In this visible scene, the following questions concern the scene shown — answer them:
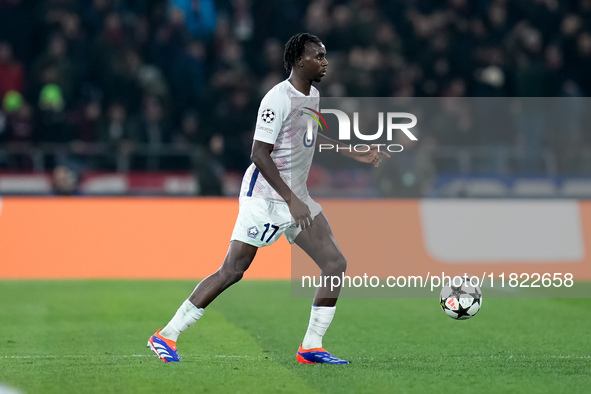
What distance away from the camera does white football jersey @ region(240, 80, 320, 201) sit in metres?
6.79

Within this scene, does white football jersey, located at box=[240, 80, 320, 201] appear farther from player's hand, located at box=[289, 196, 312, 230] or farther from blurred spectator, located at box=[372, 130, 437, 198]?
blurred spectator, located at box=[372, 130, 437, 198]

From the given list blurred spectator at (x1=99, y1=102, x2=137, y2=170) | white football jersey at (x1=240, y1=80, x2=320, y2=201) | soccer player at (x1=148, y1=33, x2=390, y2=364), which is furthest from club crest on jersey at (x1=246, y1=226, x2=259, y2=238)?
blurred spectator at (x1=99, y1=102, x2=137, y2=170)

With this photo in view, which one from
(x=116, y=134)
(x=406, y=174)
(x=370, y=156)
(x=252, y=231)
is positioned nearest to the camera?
(x=252, y=231)

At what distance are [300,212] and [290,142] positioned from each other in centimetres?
59

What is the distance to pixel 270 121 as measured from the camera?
Answer: 667cm

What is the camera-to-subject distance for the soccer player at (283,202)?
22.1ft

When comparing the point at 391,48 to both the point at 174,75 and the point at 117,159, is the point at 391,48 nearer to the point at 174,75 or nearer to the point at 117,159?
the point at 174,75

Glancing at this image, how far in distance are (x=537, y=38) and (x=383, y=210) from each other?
5816mm

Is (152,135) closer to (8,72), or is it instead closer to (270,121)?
(8,72)

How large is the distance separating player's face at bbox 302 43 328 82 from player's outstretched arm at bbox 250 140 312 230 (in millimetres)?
680

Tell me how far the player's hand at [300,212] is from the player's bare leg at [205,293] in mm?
443

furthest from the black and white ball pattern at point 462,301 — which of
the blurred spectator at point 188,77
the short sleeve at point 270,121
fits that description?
the blurred spectator at point 188,77

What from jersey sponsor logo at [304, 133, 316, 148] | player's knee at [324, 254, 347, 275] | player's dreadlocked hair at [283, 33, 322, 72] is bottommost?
player's knee at [324, 254, 347, 275]

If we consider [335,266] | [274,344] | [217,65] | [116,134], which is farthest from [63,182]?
[335,266]
